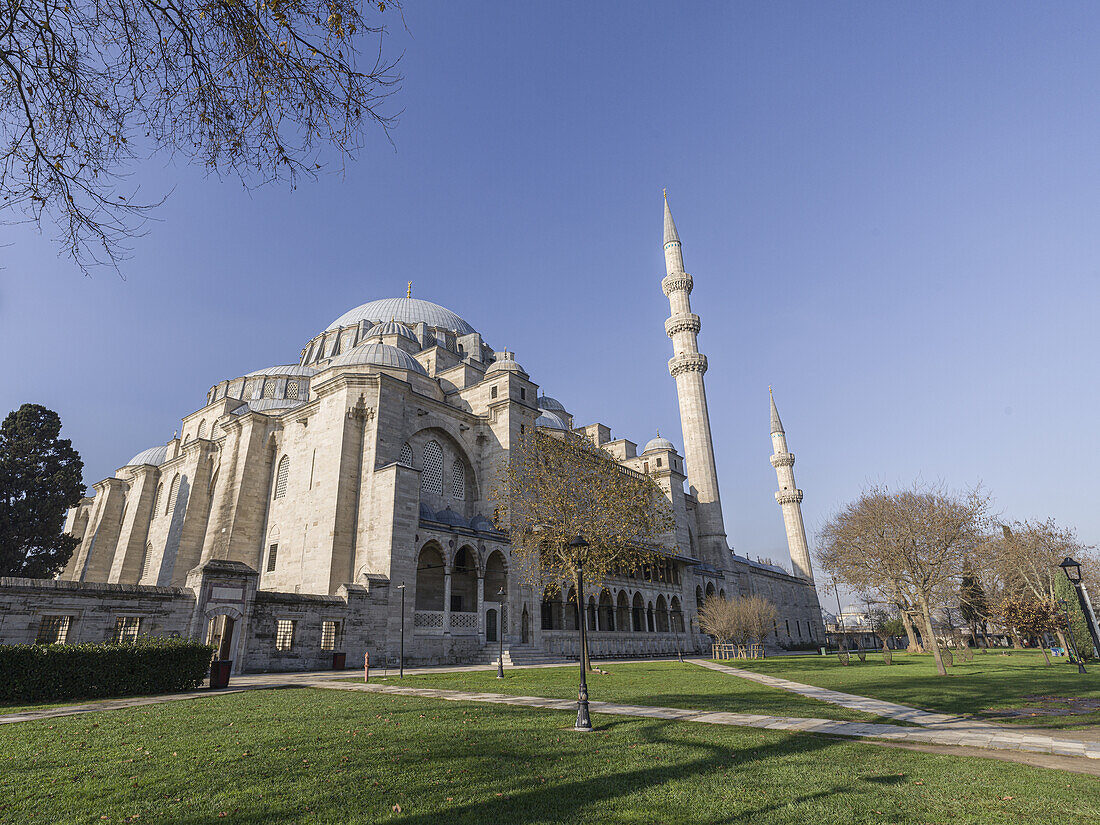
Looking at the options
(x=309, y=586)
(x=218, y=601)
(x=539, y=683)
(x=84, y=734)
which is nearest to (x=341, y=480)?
(x=309, y=586)

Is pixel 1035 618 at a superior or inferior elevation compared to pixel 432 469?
inferior

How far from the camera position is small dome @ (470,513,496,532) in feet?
99.4

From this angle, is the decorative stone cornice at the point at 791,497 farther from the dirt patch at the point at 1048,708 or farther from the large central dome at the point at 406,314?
the dirt patch at the point at 1048,708

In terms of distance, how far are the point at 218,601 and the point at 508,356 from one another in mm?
33356

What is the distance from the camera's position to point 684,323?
50969 millimetres

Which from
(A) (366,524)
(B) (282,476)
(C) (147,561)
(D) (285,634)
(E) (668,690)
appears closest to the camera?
(E) (668,690)

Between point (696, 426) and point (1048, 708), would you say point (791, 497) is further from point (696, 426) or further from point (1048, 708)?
point (1048, 708)

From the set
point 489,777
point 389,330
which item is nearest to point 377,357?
point 389,330

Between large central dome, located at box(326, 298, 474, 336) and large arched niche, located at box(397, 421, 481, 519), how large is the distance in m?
15.8

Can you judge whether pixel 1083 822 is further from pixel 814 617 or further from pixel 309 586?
pixel 814 617

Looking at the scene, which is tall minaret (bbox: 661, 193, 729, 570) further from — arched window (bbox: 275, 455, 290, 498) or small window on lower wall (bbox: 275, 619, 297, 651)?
small window on lower wall (bbox: 275, 619, 297, 651)

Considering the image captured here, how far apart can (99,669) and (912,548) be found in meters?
29.4

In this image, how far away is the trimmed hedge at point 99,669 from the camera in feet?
37.9

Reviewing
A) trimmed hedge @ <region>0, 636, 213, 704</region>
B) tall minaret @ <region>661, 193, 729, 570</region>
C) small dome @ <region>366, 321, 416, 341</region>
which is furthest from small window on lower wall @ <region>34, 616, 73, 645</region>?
tall minaret @ <region>661, 193, 729, 570</region>
